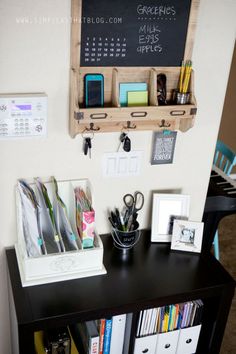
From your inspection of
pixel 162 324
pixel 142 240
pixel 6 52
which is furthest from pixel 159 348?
pixel 6 52

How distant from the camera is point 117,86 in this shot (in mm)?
1565

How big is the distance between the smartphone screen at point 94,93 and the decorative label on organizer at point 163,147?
12.4 inches

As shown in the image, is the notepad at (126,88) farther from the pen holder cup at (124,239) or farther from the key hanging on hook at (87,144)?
the pen holder cup at (124,239)

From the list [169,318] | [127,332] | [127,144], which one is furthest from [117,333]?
[127,144]

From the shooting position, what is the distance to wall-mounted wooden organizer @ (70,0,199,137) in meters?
1.50

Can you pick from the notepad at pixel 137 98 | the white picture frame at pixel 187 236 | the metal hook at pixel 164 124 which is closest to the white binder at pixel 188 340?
the white picture frame at pixel 187 236

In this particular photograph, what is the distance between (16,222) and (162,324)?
0.70 metres

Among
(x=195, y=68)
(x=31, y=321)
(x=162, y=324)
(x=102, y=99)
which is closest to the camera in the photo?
(x=31, y=321)

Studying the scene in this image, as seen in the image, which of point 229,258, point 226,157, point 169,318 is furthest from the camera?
point 229,258

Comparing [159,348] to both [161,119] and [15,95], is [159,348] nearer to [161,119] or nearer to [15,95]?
[161,119]

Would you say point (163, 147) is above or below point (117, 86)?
below

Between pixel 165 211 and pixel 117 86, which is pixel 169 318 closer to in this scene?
pixel 165 211

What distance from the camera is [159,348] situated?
1.83m

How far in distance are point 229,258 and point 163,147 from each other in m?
1.57
